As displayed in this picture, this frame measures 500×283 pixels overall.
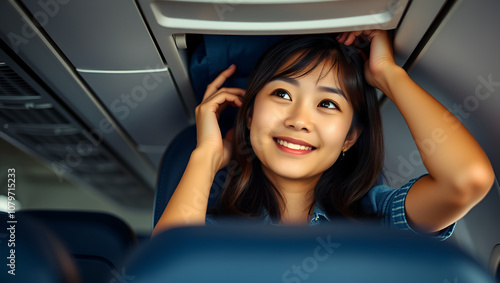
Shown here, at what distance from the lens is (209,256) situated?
1.41 feet

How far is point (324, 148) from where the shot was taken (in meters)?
0.94

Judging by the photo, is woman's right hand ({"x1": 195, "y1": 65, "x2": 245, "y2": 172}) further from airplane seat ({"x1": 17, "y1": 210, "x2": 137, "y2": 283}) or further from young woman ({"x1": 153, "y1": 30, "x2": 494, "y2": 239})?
airplane seat ({"x1": 17, "y1": 210, "x2": 137, "y2": 283})

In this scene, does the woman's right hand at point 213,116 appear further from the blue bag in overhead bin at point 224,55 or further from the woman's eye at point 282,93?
the woman's eye at point 282,93

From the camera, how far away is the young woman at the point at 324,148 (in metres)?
0.85

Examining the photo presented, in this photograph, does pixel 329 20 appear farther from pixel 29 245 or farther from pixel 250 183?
pixel 29 245

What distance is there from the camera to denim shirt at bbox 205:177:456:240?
91 cm

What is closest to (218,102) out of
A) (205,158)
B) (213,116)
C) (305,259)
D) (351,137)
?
(213,116)

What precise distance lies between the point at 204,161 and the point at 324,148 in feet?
1.01

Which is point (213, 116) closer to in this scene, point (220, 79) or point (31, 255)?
point (220, 79)

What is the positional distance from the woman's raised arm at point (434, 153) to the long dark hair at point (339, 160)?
6cm

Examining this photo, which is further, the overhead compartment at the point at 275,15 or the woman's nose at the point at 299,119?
the woman's nose at the point at 299,119

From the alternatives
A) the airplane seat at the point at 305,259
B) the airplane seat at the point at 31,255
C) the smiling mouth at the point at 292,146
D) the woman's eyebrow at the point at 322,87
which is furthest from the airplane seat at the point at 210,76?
the airplane seat at the point at 305,259

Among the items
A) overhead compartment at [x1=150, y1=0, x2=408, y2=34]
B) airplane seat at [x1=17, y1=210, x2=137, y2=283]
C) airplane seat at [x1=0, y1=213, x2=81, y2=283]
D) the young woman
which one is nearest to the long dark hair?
the young woman

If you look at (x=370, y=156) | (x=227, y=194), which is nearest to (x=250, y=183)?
(x=227, y=194)
